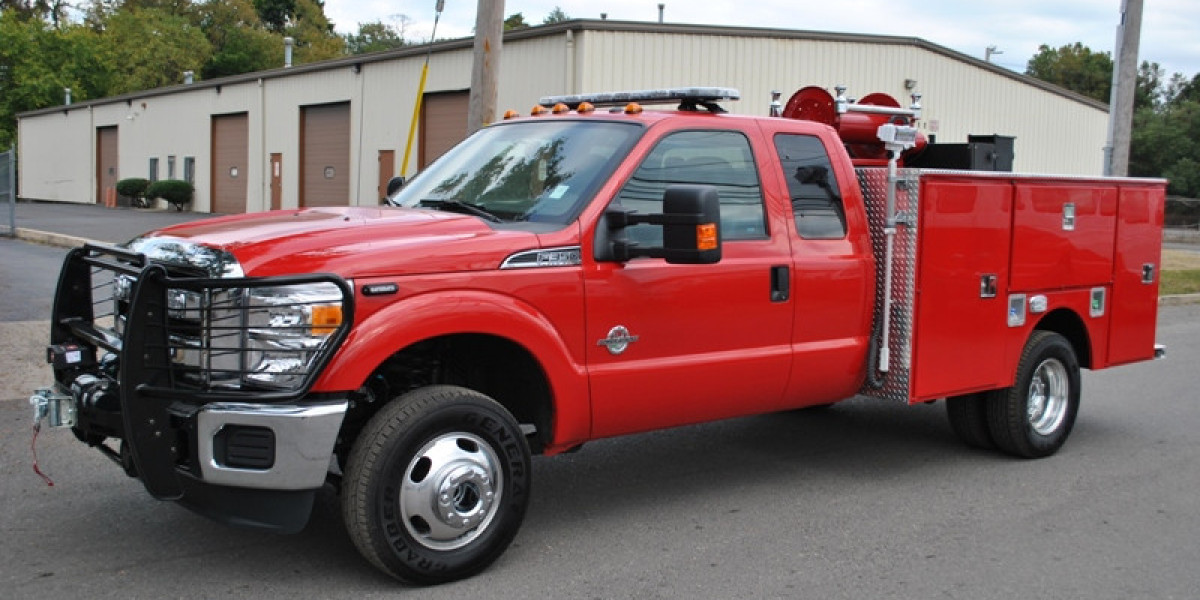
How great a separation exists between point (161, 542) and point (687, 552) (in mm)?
2349

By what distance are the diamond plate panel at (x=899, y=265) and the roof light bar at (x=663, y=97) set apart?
1.00 m

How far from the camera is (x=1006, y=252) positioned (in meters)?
6.53

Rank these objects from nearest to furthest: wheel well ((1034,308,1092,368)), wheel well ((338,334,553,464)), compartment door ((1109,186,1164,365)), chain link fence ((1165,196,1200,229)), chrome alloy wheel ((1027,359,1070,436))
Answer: wheel well ((338,334,553,464))
chrome alloy wheel ((1027,359,1070,436))
wheel well ((1034,308,1092,368))
compartment door ((1109,186,1164,365))
chain link fence ((1165,196,1200,229))

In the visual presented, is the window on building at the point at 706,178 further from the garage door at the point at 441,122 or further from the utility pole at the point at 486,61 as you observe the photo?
the garage door at the point at 441,122

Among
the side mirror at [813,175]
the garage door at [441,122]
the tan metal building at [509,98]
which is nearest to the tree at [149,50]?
the tan metal building at [509,98]

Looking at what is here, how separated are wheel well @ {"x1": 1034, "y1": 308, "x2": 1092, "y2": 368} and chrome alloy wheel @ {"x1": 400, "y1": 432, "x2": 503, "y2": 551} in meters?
4.18

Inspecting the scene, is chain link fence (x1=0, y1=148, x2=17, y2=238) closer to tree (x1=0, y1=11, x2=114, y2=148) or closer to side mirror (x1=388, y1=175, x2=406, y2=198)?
side mirror (x1=388, y1=175, x2=406, y2=198)

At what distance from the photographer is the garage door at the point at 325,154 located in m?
30.2

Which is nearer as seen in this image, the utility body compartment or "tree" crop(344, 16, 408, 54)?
the utility body compartment

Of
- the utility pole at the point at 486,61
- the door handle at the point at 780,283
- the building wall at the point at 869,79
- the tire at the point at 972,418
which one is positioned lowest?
the tire at the point at 972,418

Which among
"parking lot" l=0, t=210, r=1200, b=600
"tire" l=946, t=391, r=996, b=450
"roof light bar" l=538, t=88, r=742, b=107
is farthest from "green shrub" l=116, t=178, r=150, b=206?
"tire" l=946, t=391, r=996, b=450

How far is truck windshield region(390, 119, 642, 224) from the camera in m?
5.20

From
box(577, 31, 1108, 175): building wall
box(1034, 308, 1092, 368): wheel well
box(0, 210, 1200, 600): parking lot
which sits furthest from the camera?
box(577, 31, 1108, 175): building wall

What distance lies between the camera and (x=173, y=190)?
1519 inches
